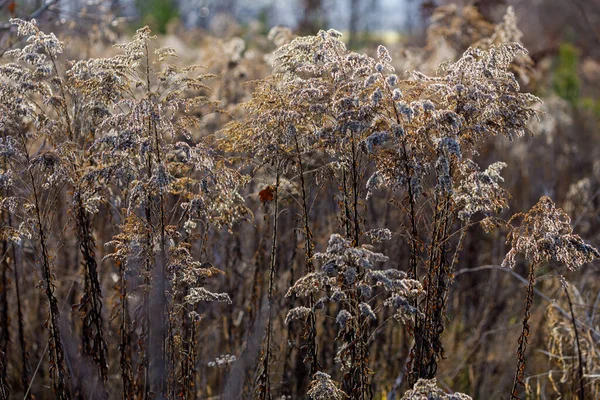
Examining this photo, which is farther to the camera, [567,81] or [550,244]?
[567,81]

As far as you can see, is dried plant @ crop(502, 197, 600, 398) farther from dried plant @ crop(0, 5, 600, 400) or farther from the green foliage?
the green foliage

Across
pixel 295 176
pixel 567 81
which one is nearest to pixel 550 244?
pixel 295 176

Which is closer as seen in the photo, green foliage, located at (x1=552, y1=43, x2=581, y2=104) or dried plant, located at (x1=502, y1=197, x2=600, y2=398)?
dried plant, located at (x1=502, y1=197, x2=600, y2=398)

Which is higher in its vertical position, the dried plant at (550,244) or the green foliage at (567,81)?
the green foliage at (567,81)

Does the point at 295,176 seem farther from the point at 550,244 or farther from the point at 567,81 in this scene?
the point at 567,81

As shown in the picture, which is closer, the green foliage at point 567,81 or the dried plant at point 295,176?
the dried plant at point 295,176

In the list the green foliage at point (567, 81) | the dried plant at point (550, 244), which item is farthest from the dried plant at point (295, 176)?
the green foliage at point (567, 81)

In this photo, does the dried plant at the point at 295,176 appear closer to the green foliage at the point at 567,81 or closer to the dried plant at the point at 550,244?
the dried plant at the point at 550,244

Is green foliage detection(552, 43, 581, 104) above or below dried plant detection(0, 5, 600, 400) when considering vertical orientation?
above

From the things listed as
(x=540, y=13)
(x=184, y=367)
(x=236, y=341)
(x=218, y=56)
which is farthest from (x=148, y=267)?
(x=540, y=13)

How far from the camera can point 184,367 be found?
9.05 feet

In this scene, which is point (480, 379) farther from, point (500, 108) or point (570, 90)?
point (570, 90)

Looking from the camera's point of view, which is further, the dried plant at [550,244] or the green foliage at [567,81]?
the green foliage at [567,81]

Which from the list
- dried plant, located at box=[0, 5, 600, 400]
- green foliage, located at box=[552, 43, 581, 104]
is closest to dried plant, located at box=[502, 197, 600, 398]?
dried plant, located at box=[0, 5, 600, 400]
